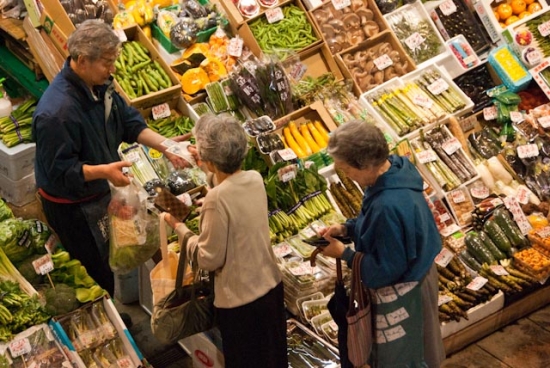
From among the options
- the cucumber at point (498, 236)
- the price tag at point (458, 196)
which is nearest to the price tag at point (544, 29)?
the price tag at point (458, 196)

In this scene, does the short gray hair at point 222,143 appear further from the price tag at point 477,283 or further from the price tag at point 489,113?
the price tag at point 489,113

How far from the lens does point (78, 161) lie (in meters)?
4.16

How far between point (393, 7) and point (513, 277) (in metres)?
2.75

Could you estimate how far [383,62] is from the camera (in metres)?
6.22

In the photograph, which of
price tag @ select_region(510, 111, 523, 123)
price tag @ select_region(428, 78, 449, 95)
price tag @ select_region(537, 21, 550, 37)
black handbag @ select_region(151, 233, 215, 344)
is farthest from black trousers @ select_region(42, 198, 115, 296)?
price tag @ select_region(537, 21, 550, 37)

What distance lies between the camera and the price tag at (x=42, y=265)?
14.7ft

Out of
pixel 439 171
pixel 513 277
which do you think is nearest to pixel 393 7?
pixel 439 171

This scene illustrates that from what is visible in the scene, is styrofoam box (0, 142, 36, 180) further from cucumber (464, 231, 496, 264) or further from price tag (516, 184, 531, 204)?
price tag (516, 184, 531, 204)

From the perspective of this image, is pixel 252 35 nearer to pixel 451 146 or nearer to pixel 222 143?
pixel 451 146

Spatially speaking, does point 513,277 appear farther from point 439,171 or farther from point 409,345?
point 409,345

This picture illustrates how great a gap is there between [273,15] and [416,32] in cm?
125

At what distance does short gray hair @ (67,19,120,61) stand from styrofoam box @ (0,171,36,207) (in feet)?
8.84

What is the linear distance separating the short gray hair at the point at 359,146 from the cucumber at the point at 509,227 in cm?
221

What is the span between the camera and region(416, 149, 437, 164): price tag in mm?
5531
